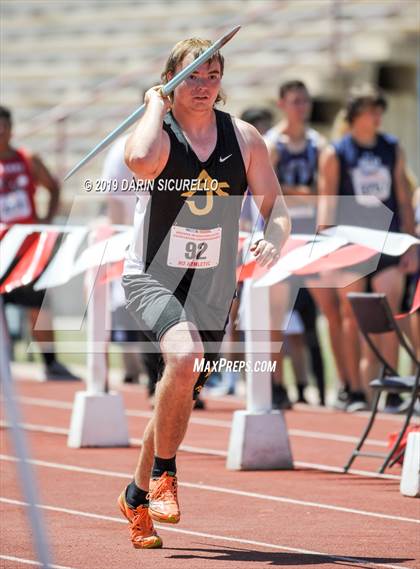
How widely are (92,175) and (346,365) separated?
1298 cm

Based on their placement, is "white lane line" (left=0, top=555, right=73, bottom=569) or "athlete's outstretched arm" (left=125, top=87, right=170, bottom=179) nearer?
"white lane line" (left=0, top=555, right=73, bottom=569)

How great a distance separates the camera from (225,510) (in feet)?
22.7

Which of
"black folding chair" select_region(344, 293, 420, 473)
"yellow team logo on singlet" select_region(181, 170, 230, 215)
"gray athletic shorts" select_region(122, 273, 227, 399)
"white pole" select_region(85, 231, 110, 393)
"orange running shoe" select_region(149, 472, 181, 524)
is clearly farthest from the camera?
"white pole" select_region(85, 231, 110, 393)

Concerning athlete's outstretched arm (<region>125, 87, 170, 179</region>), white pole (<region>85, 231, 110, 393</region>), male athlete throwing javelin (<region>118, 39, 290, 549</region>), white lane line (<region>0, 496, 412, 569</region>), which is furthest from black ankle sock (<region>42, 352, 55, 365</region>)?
athlete's outstretched arm (<region>125, 87, 170, 179</region>)

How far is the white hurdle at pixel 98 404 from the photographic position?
29.4 ft

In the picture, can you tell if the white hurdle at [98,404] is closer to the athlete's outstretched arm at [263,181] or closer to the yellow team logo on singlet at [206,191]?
the athlete's outstretched arm at [263,181]

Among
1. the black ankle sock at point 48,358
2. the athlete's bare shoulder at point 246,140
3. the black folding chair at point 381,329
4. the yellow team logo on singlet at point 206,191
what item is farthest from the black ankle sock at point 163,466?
the black ankle sock at point 48,358

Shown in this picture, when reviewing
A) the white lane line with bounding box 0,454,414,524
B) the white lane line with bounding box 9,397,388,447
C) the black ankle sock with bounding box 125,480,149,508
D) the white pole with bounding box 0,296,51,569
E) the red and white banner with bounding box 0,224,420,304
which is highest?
the white pole with bounding box 0,296,51,569

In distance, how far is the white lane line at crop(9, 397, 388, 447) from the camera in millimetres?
9655

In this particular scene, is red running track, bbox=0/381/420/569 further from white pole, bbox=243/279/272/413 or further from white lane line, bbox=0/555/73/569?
white pole, bbox=243/279/272/413

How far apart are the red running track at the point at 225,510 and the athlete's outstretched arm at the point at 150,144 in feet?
4.94

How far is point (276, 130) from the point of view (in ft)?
37.8

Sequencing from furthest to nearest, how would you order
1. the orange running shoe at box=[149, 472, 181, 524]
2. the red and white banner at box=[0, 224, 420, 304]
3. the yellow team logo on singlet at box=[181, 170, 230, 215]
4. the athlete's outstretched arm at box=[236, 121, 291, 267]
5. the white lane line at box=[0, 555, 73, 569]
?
the red and white banner at box=[0, 224, 420, 304] < the athlete's outstretched arm at box=[236, 121, 291, 267] < the yellow team logo on singlet at box=[181, 170, 230, 215] < the orange running shoe at box=[149, 472, 181, 524] < the white lane line at box=[0, 555, 73, 569]

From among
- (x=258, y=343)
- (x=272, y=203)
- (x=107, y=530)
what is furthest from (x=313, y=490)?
(x=272, y=203)
